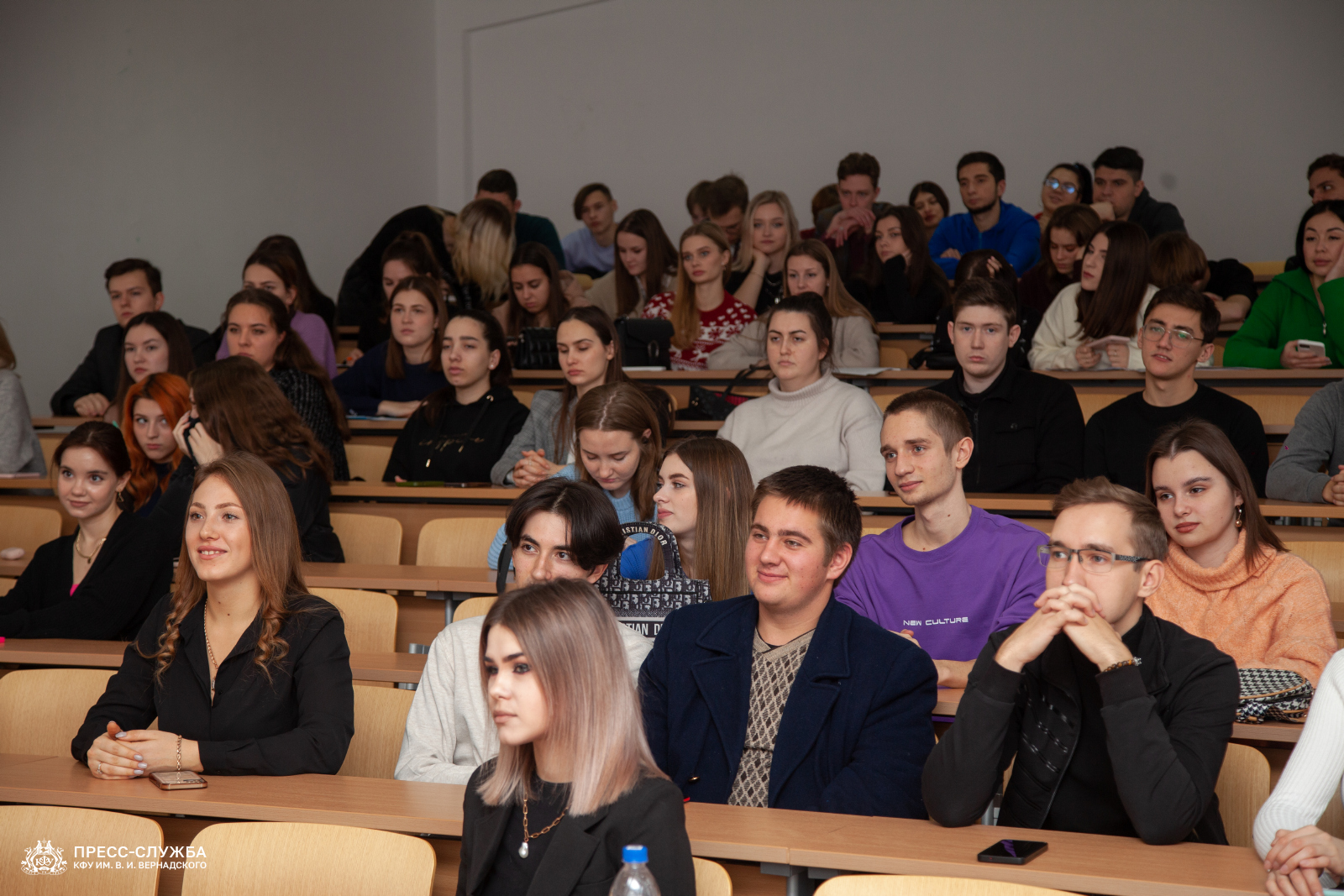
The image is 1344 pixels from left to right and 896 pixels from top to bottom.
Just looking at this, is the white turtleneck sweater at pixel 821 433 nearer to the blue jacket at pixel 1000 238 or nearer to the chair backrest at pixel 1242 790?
the chair backrest at pixel 1242 790

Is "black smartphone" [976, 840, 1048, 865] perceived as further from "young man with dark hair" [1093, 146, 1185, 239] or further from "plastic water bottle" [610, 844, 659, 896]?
"young man with dark hair" [1093, 146, 1185, 239]

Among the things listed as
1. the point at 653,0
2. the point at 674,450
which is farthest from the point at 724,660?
the point at 653,0

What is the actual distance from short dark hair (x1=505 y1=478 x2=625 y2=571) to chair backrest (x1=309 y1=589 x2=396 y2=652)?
674 millimetres

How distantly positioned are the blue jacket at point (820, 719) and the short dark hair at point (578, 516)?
30cm

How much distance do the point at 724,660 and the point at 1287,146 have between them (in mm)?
6618

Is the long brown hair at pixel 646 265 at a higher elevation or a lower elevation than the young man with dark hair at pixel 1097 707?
higher

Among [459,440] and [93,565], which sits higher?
[459,440]

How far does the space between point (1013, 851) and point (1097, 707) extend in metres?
0.32

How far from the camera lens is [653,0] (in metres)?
8.52

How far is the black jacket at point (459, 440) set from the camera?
4371 millimetres

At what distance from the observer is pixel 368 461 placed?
15.5 ft

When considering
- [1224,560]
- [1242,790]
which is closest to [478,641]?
[1242,790]

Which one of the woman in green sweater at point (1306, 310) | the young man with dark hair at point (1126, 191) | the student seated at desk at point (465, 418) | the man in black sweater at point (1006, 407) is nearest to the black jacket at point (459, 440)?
the student seated at desk at point (465, 418)

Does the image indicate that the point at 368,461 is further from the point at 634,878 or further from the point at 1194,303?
the point at 634,878
